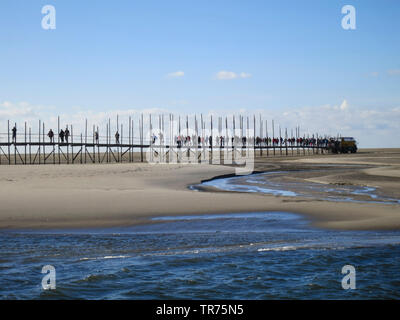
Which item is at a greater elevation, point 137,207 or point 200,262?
point 137,207

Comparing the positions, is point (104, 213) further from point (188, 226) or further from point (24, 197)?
point (24, 197)

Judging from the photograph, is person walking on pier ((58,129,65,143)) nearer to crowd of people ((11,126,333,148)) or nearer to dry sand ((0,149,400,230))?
crowd of people ((11,126,333,148))

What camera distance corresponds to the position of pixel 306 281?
24.5 ft

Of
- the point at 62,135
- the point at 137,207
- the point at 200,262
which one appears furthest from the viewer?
the point at 62,135

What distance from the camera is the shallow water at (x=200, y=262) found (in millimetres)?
7016

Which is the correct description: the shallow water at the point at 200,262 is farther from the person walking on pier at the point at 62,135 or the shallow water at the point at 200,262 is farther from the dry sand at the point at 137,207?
the person walking on pier at the point at 62,135

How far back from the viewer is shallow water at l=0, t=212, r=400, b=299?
7016mm

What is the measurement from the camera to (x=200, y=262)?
843cm

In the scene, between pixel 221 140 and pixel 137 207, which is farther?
pixel 221 140

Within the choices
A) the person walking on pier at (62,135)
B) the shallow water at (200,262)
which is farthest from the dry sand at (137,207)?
the person walking on pier at (62,135)

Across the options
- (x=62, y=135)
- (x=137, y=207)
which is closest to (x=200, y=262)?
(x=137, y=207)

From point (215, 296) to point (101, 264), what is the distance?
7.36 ft

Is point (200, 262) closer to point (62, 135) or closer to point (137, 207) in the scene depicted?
point (137, 207)
